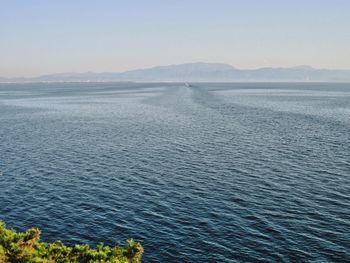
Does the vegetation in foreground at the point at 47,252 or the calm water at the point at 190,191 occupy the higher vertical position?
the vegetation in foreground at the point at 47,252

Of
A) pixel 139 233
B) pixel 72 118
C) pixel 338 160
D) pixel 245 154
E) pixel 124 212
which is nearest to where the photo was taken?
pixel 139 233

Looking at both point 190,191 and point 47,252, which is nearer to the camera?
point 47,252

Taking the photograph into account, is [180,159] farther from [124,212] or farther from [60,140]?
[60,140]

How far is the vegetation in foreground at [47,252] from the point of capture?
26234mm

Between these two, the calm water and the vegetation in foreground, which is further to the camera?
the calm water

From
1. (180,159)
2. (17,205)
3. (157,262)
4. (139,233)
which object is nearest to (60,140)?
(180,159)

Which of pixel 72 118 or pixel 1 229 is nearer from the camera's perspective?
pixel 1 229

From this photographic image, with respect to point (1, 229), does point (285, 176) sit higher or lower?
lower

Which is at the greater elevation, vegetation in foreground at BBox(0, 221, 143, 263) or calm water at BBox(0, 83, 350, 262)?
vegetation in foreground at BBox(0, 221, 143, 263)

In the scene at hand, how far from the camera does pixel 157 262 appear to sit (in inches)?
1454

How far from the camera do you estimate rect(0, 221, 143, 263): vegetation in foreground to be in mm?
26234

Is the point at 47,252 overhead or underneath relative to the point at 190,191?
overhead

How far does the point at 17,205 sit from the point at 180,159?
3255 cm

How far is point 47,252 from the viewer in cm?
2755
